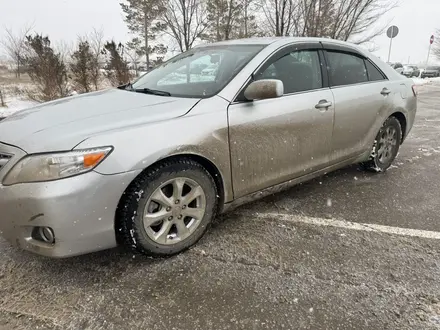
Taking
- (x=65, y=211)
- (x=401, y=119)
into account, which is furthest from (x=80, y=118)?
(x=401, y=119)

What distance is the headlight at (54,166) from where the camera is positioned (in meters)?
1.82

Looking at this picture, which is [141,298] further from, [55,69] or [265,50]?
[55,69]

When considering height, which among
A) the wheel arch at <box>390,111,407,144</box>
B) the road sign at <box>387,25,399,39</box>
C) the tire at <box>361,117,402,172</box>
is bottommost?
the tire at <box>361,117,402,172</box>

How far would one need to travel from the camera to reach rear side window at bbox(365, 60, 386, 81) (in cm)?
360

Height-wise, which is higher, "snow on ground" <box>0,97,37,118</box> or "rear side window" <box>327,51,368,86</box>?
"rear side window" <box>327,51,368,86</box>

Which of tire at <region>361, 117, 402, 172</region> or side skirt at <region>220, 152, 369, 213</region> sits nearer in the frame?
side skirt at <region>220, 152, 369, 213</region>

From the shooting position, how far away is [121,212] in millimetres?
2045

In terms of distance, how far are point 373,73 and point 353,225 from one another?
1.82 m

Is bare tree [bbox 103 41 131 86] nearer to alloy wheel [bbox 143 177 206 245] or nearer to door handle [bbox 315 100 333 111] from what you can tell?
door handle [bbox 315 100 333 111]

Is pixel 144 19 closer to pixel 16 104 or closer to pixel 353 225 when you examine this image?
pixel 16 104

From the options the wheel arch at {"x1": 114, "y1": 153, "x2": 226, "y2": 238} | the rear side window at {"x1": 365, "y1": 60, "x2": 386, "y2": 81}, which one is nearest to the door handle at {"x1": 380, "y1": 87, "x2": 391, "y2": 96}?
the rear side window at {"x1": 365, "y1": 60, "x2": 386, "y2": 81}

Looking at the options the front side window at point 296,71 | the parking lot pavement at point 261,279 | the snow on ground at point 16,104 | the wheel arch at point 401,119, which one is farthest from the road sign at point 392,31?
the snow on ground at point 16,104

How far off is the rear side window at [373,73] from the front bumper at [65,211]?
112 inches

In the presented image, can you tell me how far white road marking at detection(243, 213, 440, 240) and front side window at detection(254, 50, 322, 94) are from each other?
1066mm
